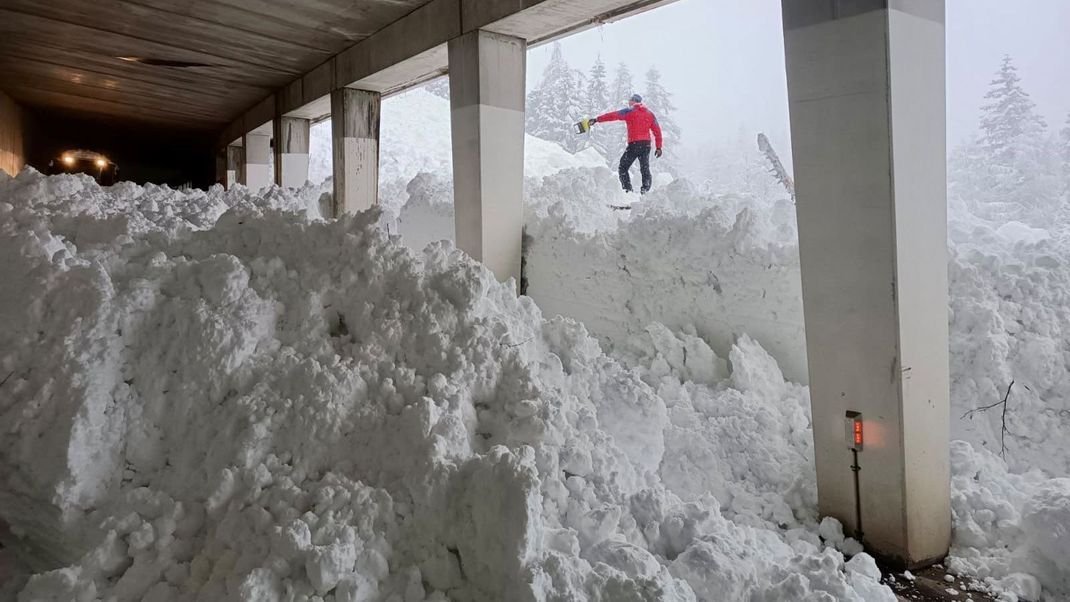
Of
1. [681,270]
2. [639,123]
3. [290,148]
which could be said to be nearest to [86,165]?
[290,148]

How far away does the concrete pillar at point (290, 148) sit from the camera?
56.2 ft

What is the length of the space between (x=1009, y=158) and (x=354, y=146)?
16811 millimetres

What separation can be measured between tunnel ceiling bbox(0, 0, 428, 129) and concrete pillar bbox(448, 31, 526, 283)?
1.67 meters

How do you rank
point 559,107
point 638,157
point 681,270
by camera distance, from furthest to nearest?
point 559,107, point 638,157, point 681,270

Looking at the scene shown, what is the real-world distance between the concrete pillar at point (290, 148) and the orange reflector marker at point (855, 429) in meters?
15.4

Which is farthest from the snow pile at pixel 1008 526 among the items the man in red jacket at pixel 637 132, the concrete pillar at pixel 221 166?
the concrete pillar at pixel 221 166

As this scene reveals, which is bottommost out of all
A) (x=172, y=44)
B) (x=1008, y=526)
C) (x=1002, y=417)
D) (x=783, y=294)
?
(x=1008, y=526)

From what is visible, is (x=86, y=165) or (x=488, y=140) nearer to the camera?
(x=488, y=140)

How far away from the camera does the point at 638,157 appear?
1316 cm

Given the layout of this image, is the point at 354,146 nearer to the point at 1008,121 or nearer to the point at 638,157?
the point at 638,157

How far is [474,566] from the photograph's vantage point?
321 centimetres

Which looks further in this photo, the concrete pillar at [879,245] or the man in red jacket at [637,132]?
the man in red jacket at [637,132]

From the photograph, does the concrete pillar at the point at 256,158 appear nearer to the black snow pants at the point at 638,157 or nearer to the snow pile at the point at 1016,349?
the black snow pants at the point at 638,157

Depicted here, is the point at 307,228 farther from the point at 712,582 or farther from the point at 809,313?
the point at 809,313
